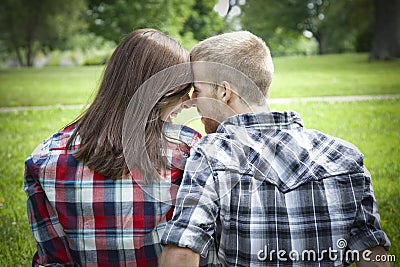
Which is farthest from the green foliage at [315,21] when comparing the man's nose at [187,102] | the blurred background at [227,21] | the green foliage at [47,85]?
the man's nose at [187,102]

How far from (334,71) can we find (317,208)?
12.5 ft

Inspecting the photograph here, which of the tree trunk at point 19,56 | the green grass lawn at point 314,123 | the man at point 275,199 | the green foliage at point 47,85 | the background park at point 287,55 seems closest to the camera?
the man at point 275,199

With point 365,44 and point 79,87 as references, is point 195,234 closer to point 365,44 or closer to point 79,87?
point 365,44

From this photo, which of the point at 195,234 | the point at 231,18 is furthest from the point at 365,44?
the point at 195,234

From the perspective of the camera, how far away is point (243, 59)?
1.44m

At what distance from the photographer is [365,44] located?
185 inches

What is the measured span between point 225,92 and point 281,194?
1.06ft

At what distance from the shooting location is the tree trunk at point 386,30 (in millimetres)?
4227

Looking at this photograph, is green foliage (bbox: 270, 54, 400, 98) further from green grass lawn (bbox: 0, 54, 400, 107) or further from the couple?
the couple

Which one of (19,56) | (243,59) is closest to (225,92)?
(243,59)

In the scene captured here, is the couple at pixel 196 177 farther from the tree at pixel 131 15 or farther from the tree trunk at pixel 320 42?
the tree trunk at pixel 320 42

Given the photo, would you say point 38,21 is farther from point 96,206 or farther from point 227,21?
point 96,206

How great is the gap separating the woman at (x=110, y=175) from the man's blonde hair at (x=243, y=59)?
0.39ft

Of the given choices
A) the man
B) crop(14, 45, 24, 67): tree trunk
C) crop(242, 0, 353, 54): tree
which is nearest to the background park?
crop(242, 0, 353, 54): tree
